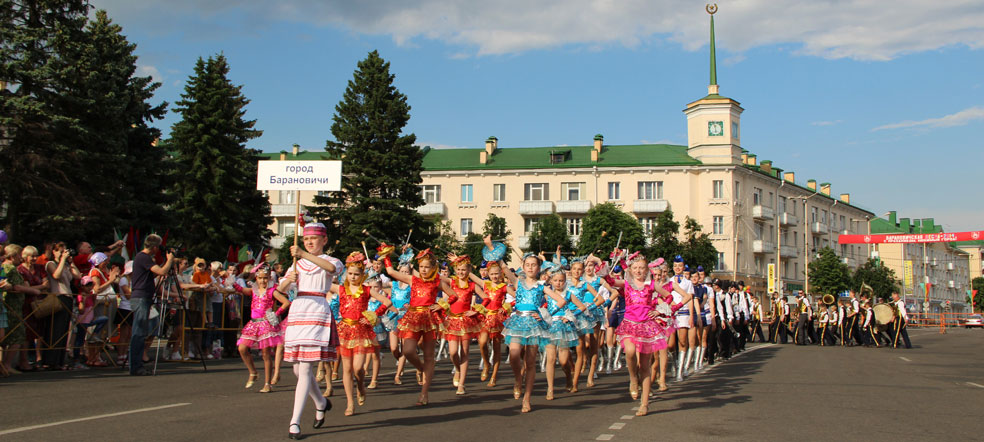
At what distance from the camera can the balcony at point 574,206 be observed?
77938mm

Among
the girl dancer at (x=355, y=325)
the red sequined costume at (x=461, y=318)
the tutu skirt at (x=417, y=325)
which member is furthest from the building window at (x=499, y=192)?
the girl dancer at (x=355, y=325)

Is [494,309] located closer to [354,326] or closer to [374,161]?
[354,326]

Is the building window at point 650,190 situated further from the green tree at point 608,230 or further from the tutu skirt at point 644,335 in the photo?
the tutu skirt at point 644,335

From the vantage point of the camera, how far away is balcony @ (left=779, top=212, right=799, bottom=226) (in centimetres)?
8564

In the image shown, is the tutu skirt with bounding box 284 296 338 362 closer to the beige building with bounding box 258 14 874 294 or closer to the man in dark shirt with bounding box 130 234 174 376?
the man in dark shirt with bounding box 130 234 174 376

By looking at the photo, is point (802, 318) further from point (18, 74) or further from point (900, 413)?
point (18, 74)

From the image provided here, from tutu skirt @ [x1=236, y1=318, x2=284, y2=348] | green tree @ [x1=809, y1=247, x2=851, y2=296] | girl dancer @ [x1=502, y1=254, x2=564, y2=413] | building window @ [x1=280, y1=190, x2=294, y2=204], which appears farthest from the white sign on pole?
building window @ [x1=280, y1=190, x2=294, y2=204]

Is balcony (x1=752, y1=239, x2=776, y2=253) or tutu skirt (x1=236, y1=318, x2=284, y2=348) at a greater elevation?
balcony (x1=752, y1=239, x2=776, y2=253)

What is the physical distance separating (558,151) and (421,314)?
73.6m

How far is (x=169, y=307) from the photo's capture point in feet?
54.7

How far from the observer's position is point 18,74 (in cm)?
2833

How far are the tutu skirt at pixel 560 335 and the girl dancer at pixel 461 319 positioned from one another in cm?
139

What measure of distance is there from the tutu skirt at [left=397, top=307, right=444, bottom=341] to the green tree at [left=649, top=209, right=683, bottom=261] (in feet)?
187

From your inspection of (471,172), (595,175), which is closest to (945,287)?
(595,175)
